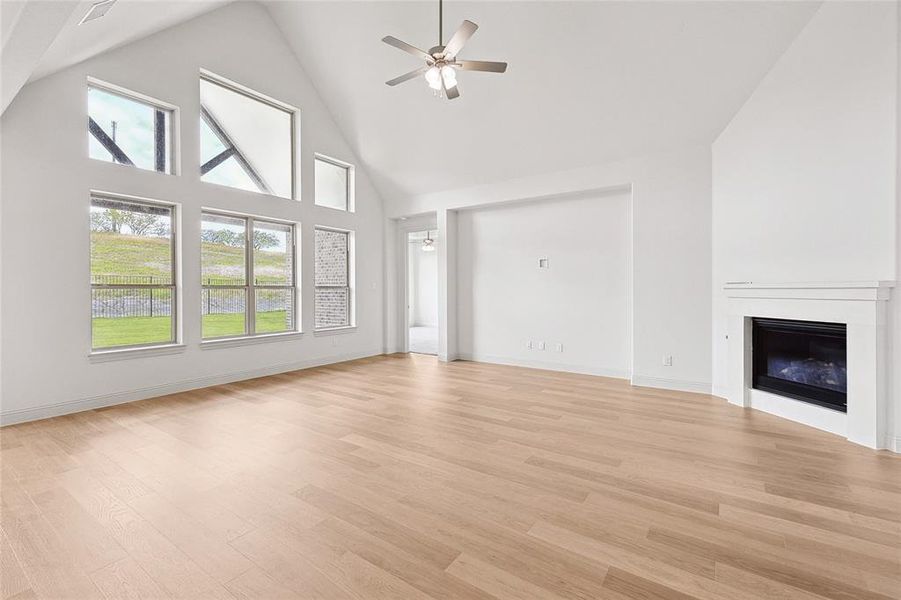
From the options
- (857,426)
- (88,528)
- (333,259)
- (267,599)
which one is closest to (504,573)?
(267,599)

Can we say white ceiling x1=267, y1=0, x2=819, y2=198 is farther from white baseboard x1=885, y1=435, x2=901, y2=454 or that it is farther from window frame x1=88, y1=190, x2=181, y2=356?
white baseboard x1=885, y1=435, x2=901, y2=454

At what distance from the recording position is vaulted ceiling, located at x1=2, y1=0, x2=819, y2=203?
377 centimetres

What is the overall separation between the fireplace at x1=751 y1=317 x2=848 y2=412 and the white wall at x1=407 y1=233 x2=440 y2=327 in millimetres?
10448

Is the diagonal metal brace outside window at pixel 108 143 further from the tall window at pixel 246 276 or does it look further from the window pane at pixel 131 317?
the window pane at pixel 131 317

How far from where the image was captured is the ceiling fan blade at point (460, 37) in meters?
3.04

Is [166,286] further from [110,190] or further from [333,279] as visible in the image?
[333,279]

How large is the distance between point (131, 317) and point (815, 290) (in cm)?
693

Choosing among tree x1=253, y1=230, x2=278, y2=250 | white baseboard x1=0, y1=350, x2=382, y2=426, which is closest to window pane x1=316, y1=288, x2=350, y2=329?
white baseboard x1=0, y1=350, x2=382, y2=426

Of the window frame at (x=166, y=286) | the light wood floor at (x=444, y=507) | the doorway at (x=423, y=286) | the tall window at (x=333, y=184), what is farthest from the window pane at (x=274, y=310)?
the doorway at (x=423, y=286)

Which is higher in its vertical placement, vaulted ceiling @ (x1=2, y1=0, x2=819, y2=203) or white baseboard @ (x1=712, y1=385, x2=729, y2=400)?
vaulted ceiling @ (x1=2, y1=0, x2=819, y2=203)

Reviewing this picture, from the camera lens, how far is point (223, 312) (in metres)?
5.39

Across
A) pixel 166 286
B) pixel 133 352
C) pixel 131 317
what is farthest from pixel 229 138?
pixel 133 352

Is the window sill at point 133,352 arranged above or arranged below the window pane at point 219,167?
below

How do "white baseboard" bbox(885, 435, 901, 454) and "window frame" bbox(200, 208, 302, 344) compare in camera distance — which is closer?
"white baseboard" bbox(885, 435, 901, 454)
